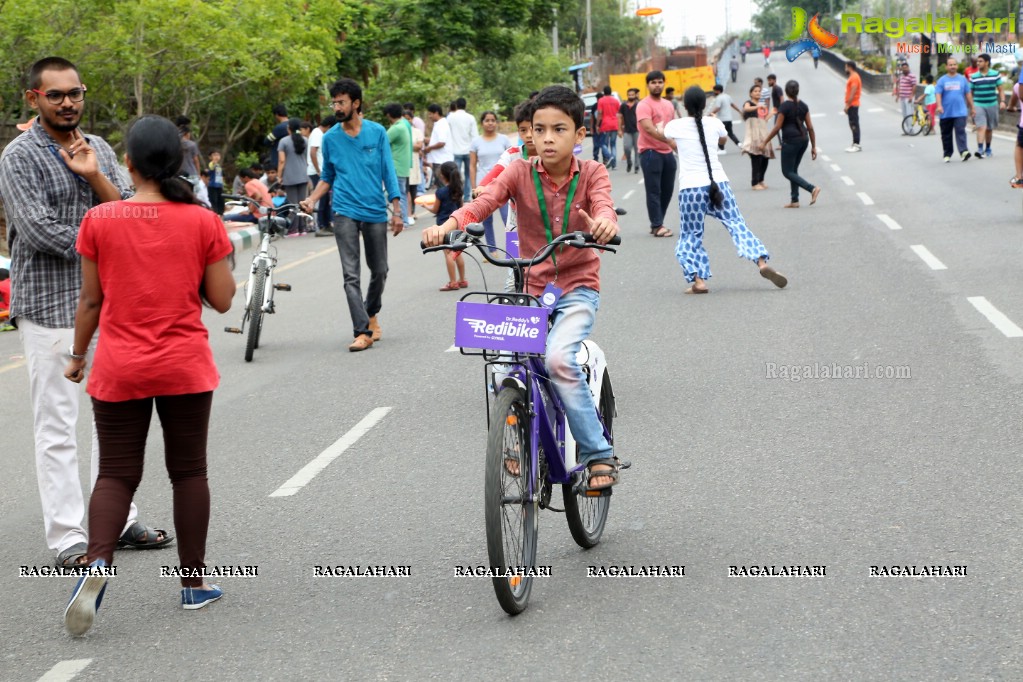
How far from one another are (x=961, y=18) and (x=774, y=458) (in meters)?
56.4

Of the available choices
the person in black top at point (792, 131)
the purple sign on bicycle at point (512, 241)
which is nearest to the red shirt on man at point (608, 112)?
the person in black top at point (792, 131)

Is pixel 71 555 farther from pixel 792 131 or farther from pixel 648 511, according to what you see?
pixel 792 131

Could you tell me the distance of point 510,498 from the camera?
4488mm

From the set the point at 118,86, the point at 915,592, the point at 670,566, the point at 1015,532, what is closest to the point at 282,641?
the point at 670,566

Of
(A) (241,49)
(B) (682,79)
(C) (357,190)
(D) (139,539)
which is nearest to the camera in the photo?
(D) (139,539)

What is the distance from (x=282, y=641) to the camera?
177 inches

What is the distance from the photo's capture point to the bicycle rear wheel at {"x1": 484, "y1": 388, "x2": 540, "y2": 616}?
4281 millimetres

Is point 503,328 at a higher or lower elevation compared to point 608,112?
lower

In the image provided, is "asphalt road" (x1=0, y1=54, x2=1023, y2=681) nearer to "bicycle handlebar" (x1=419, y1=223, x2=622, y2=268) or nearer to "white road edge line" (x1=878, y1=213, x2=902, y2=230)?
"bicycle handlebar" (x1=419, y1=223, x2=622, y2=268)

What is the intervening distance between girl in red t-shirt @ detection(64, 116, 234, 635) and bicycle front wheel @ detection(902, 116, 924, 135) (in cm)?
3501

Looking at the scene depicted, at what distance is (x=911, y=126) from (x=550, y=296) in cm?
3450

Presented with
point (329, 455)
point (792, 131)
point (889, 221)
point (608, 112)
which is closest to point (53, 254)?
point (329, 455)

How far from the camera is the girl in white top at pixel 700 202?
12008 mm

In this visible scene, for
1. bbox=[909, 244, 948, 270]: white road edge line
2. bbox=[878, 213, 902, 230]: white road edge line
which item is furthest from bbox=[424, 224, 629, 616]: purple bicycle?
bbox=[878, 213, 902, 230]: white road edge line
